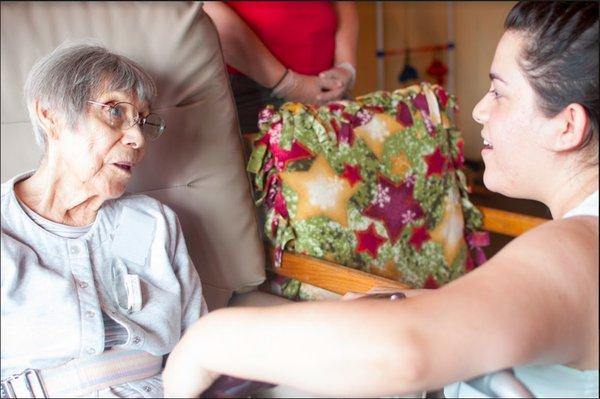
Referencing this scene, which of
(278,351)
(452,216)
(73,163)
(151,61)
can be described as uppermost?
(151,61)

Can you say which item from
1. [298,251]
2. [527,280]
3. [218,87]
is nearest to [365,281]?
[298,251]

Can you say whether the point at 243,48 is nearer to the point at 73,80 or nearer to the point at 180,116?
the point at 180,116

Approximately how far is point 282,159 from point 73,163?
0.49 meters

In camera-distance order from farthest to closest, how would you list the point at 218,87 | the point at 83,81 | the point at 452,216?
the point at 452,216
the point at 218,87
the point at 83,81

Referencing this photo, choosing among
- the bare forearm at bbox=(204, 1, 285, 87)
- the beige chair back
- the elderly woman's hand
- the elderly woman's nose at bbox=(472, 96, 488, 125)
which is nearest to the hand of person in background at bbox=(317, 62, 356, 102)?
the bare forearm at bbox=(204, 1, 285, 87)

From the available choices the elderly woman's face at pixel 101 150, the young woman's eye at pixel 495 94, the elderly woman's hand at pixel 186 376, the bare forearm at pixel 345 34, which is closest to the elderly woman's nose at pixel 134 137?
the elderly woman's face at pixel 101 150

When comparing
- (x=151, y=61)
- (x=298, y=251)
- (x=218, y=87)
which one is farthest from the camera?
(x=298, y=251)

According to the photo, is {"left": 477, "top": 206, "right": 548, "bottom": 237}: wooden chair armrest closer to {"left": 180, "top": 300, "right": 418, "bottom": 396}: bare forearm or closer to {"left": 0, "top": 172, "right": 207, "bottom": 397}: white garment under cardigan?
{"left": 0, "top": 172, "right": 207, "bottom": 397}: white garment under cardigan

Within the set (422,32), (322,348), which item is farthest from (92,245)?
(422,32)

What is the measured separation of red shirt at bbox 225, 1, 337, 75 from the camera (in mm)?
1462

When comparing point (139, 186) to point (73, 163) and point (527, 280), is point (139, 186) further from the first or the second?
point (527, 280)

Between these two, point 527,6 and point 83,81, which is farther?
point 83,81

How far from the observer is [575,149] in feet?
2.16

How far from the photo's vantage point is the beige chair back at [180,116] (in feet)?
3.16
